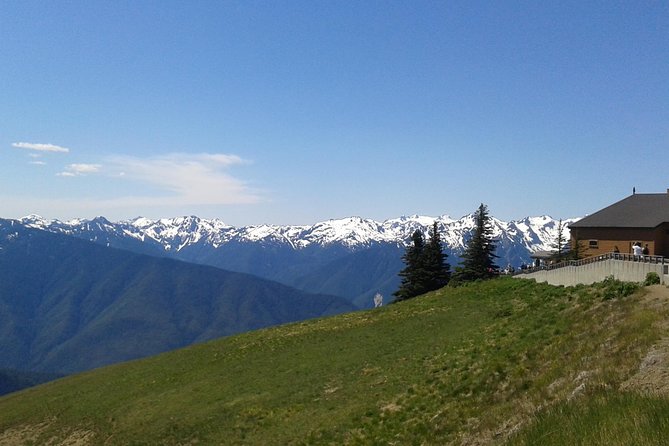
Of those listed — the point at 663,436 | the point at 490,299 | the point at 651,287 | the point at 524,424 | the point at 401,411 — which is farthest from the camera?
the point at 490,299

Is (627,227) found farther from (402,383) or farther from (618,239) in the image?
(402,383)

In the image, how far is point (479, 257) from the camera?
199ft

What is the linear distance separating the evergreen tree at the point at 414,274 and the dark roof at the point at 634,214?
23839 mm

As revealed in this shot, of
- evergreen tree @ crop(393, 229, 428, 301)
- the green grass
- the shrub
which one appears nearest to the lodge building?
the shrub

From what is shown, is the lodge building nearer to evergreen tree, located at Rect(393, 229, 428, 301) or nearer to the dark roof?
the dark roof

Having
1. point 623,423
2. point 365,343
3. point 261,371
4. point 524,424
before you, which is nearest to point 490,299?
point 365,343

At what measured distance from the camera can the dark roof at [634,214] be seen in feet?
131

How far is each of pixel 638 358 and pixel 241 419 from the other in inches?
756

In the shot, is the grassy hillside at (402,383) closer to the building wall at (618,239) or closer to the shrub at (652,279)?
the shrub at (652,279)

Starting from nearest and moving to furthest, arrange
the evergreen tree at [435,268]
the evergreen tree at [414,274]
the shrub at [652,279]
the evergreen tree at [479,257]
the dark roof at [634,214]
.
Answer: the shrub at [652,279], the dark roof at [634,214], the evergreen tree at [479,257], the evergreen tree at [414,274], the evergreen tree at [435,268]

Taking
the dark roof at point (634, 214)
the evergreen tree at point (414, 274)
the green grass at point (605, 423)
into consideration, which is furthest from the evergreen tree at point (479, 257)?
the green grass at point (605, 423)

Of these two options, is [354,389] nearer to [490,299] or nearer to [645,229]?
[490,299]

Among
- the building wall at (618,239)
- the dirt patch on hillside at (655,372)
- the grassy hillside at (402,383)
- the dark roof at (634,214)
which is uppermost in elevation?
the dark roof at (634,214)

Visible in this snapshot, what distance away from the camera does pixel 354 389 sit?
23.5 metres
